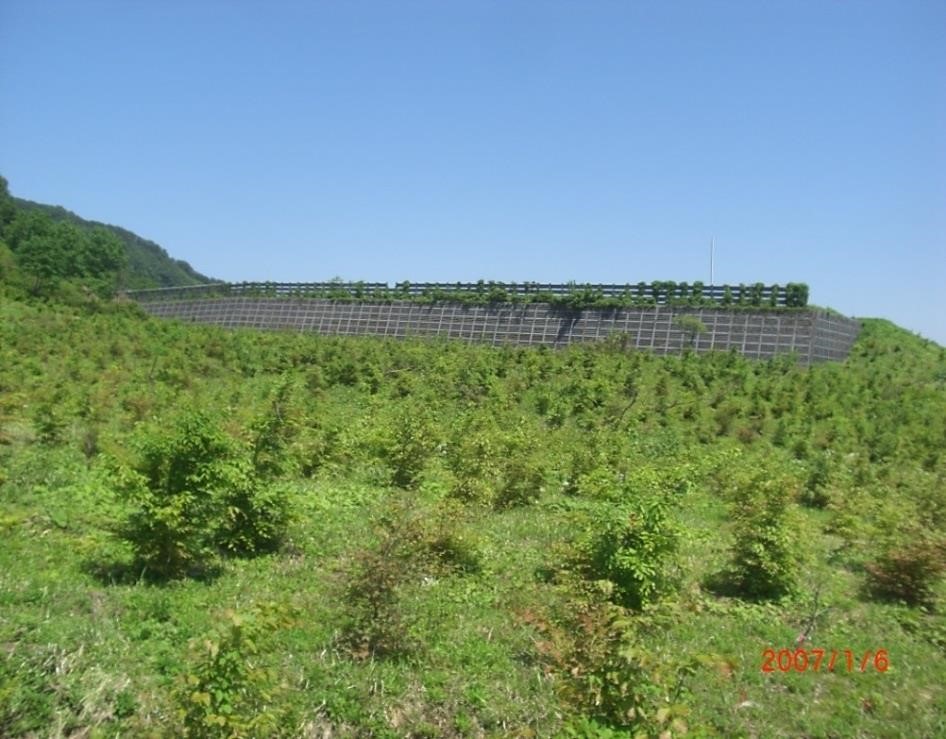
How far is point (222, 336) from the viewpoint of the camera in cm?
2662

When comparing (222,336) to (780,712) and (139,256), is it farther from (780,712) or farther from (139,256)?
(139,256)

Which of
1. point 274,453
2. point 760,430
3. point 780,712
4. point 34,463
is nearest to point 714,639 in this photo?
point 780,712

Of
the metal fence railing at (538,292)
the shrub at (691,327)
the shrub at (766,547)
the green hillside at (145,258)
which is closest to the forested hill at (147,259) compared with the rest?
the green hillside at (145,258)

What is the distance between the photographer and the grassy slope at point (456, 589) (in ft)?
16.4

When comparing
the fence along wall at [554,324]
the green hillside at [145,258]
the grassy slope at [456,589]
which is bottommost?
the grassy slope at [456,589]

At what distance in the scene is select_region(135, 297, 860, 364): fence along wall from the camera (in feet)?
73.8

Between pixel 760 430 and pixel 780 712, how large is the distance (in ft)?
34.6
